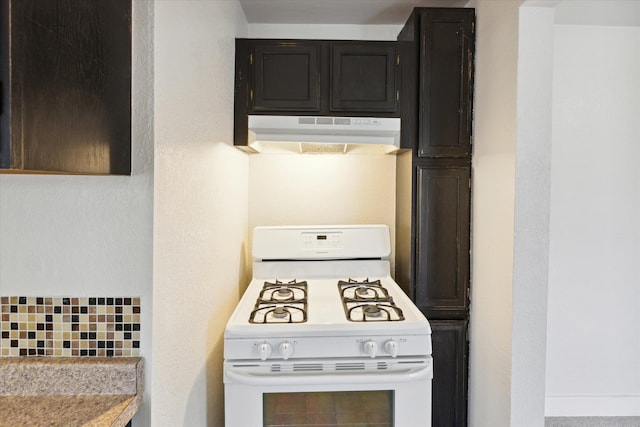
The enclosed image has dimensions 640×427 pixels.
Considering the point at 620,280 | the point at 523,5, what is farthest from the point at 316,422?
the point at 620,280

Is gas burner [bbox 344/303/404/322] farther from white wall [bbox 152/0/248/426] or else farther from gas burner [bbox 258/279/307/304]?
white wall [bbox 152/0/248/426]

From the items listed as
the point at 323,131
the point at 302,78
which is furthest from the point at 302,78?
the point at 323,131

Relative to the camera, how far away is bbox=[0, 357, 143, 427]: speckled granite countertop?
109cm

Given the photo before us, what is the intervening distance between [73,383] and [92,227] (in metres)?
0.39

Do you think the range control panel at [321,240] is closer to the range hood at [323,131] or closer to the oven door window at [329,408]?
the range hood at [323,131]

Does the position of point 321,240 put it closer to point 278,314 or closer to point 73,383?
point 278,314

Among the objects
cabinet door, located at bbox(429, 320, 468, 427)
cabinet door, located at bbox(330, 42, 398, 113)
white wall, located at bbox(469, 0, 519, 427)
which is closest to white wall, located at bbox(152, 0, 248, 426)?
cabinet door, located at bbox(330, 42, 398, 113)

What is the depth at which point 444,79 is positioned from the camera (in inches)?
83.9

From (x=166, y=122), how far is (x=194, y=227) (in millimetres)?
413

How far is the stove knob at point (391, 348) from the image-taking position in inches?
66.0

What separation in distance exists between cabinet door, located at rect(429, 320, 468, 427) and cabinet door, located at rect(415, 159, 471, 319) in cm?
7

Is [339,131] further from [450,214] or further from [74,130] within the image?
[74,130]

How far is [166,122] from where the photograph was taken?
1258 mm

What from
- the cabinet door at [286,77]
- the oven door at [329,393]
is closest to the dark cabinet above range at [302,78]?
the cabinet door at [286,77]
